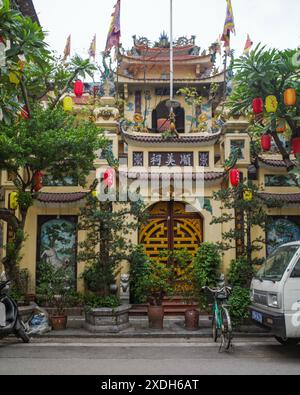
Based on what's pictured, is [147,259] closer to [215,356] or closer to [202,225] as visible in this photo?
[202,225]

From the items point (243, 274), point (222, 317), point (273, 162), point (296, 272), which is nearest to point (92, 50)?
point (273, 162)

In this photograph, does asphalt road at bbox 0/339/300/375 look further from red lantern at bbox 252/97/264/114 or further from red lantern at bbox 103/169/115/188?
red lantern at bbox 252/97/264/114

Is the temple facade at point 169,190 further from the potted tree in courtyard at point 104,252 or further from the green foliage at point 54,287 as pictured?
the potted tree in courtyard at point 104,252

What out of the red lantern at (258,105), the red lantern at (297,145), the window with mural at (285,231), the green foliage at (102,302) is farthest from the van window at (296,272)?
the window with mural at (285,231)

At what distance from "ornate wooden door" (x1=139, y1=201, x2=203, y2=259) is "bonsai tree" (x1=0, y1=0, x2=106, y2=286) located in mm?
3365

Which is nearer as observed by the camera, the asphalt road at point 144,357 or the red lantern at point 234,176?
the asphalt road at point 144,357

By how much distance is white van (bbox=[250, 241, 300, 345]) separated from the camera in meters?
7.05

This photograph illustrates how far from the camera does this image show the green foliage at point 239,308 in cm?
892

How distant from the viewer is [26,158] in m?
9.06

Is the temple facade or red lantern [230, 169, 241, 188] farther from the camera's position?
the temple facade

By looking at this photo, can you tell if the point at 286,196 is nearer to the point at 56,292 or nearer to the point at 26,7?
the point at 56,292

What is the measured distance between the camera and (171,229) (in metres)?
13.0

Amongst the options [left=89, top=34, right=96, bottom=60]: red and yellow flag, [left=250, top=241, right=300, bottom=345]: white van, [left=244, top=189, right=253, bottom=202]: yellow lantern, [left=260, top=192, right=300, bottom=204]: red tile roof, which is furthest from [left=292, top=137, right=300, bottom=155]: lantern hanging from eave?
[left=89, top=34, right=96, bottom=60]: red and yellow flag

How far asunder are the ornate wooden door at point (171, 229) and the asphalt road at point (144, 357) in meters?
4.19
